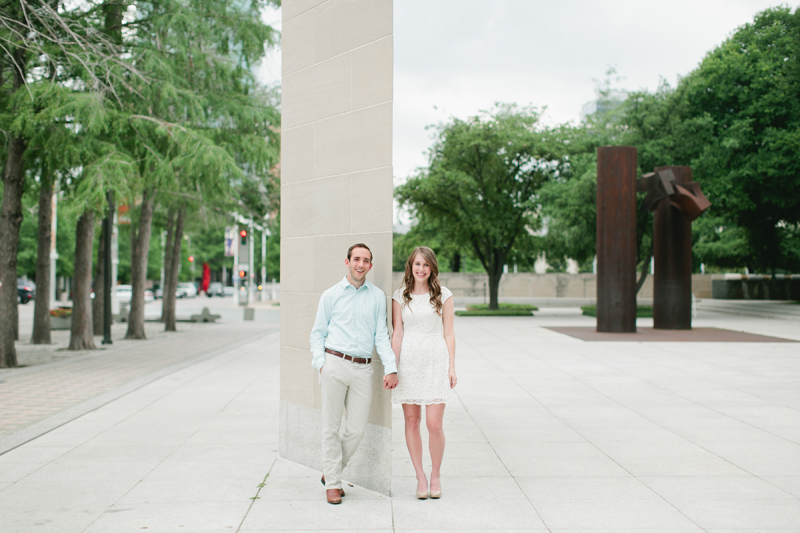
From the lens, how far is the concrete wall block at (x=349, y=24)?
5.27 meters

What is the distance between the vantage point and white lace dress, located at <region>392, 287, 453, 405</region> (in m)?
4.86

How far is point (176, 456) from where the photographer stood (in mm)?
6094

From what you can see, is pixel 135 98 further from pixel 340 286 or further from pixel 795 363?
pixel 795 363

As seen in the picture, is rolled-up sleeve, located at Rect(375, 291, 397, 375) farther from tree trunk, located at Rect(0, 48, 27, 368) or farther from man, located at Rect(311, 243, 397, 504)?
tree trunk, located at Rect(0, 48, 27, 368)

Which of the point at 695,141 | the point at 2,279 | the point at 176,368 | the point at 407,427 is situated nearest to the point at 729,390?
the point at 407,427

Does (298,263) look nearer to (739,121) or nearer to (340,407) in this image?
(340,407)

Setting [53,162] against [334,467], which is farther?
[53,162]

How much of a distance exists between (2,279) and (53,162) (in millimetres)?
2612

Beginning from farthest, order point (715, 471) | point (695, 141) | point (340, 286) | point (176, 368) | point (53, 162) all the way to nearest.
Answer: point (695, 141) → point (176, 368) → point (53, 162) → point (715, 471) → point (340, 286)

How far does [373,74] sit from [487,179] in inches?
1039

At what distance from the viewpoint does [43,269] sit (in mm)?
16047

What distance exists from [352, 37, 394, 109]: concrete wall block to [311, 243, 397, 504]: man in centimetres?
125

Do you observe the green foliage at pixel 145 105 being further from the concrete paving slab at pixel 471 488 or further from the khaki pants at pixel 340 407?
the concrete paving slab at pixel 471 488

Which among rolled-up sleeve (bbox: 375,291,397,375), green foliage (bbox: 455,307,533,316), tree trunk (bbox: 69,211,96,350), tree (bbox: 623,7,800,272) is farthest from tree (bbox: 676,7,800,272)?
rolled-up sleeve (bbox: 375,291,397,375)
